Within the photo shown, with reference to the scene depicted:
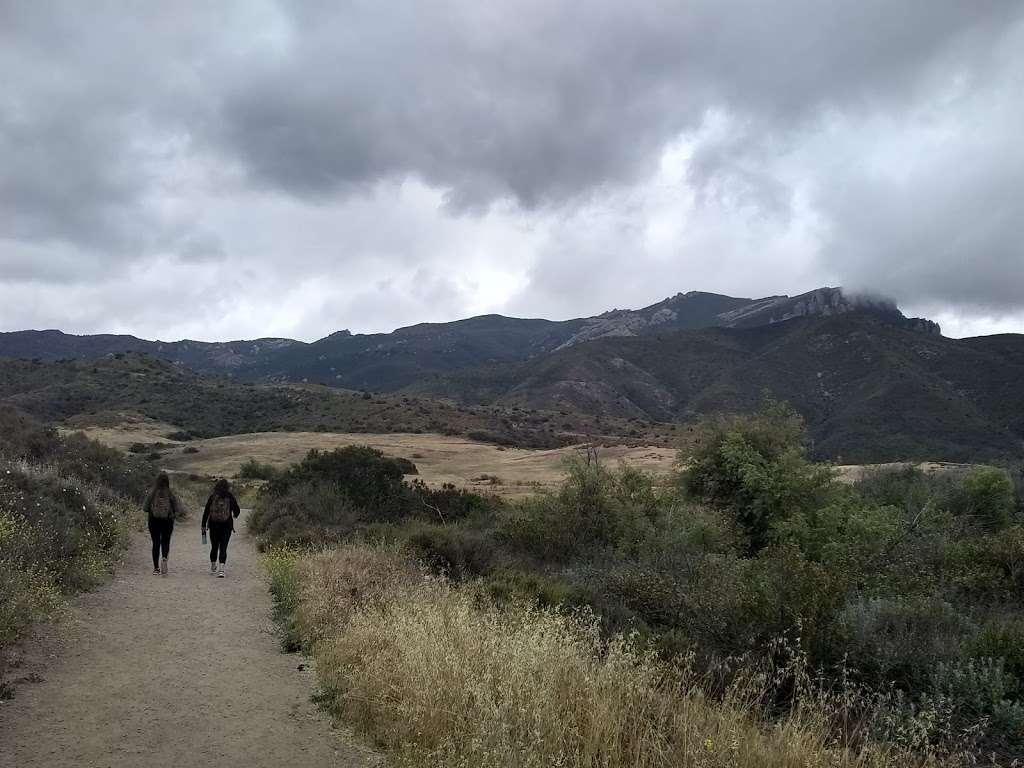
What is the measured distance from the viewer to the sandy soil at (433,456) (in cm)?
4384

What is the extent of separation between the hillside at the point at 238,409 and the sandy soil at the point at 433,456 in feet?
28.0

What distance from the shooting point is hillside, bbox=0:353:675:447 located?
2835 inches

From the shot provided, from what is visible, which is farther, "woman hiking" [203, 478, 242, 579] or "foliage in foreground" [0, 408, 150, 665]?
"woman hiking" [203, 478, 242, 579]

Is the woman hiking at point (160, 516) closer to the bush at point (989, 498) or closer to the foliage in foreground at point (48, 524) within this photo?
the foliage in foreground at point (48, 524)

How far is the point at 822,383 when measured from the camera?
11244cm

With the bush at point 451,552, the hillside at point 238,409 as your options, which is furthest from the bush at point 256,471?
the bush at point 451,552

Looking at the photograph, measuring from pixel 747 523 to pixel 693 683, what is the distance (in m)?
15.7

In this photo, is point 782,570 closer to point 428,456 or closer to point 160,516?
point 160,516

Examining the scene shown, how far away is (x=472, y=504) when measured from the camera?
22.4m

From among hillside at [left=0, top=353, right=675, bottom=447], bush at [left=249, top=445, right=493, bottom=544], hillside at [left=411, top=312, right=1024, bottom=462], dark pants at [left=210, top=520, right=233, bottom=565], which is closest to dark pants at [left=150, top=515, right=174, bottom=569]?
dark pants at [left=210, top=520, right=233, bottom=565]

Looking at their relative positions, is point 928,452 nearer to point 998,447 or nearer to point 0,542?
point 998,447

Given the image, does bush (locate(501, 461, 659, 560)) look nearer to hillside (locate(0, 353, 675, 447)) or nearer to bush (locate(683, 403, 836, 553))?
bush (locate(683, 403, 836, 553))

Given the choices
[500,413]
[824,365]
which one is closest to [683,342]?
[824,365]

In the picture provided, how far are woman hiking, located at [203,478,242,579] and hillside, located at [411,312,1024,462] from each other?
64.6 metres
